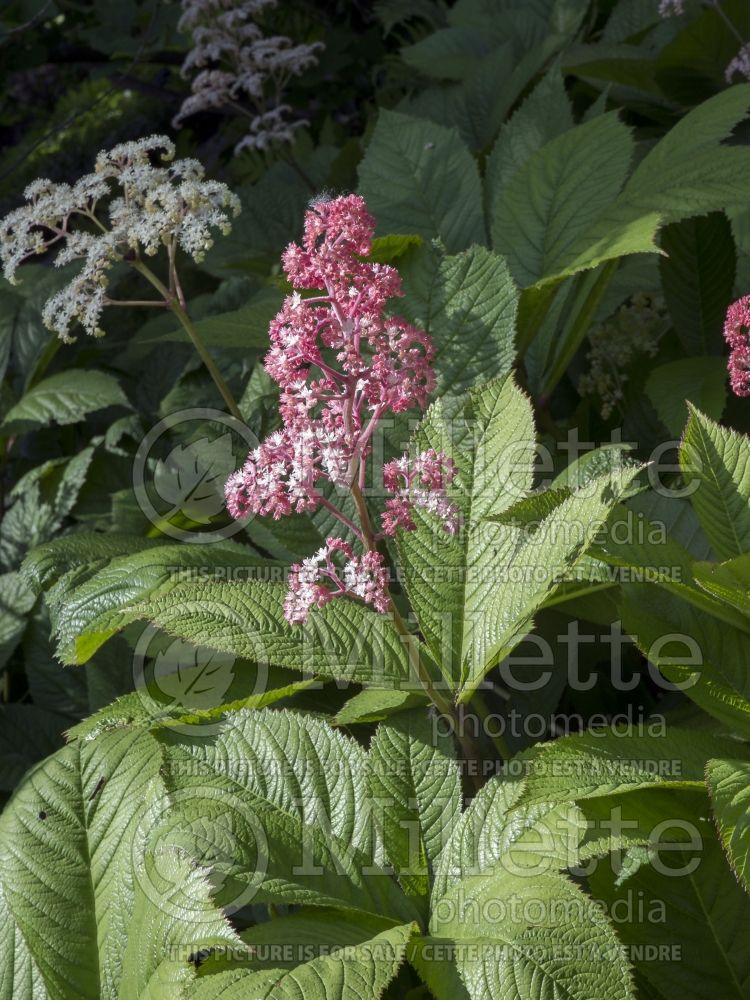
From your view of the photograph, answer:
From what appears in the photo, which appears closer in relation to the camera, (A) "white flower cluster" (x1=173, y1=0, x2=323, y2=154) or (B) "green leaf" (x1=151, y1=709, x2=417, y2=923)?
(B) "green leaf" (x1=151, y1=709, x2=417, y2=923)

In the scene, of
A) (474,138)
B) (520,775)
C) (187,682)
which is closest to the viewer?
(520,775)

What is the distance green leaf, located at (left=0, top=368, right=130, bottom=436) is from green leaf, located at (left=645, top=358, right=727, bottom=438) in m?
0.97

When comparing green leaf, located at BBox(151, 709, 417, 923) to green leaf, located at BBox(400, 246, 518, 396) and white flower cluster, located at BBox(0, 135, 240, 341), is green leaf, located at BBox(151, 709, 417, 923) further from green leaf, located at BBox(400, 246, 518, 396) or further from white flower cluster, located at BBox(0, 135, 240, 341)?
white flower cluster, located at BBox(0, 135, 240, 341)

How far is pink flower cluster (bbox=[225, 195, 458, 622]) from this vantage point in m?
1.07

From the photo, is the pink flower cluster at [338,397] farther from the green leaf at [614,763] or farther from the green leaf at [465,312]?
the green leaf at [465,312]

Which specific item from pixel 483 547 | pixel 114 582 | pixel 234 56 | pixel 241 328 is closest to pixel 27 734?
pixel 114 582

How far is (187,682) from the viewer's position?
1.43 m

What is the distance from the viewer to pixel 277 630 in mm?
1224

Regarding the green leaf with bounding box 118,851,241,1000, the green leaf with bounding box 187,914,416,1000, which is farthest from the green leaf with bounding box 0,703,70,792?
the green leaf with bounding box 187,914,416,1000

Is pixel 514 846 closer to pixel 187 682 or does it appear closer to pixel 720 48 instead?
pixel 187 682

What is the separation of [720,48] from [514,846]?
1879 mm

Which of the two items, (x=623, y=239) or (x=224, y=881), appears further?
(x=623, y=239)

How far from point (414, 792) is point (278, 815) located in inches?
6.2

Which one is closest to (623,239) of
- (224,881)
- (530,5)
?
(224,881)
